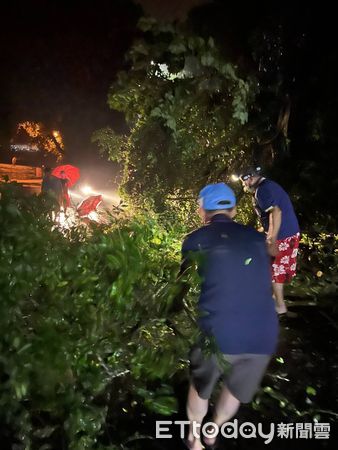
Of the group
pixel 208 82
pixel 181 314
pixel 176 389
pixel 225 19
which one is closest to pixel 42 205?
pixel 181 314

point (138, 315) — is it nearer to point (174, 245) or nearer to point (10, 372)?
point (10, 372)

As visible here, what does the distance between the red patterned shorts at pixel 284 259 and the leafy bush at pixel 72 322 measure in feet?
8.34

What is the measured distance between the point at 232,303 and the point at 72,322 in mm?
901

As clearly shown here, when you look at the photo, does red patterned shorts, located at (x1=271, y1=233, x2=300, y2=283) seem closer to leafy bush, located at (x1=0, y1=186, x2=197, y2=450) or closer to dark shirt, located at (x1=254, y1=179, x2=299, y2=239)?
dark shirt, located at (x1=254, y1=179, x2=299, y2=239)

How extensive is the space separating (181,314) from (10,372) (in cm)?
→ 121

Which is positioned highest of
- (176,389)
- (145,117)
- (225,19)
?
(225,19)

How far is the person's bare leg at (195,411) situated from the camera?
293 cm

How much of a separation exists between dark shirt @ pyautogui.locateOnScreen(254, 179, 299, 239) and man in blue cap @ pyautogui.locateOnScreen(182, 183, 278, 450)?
2.56 m

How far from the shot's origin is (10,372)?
2.41m

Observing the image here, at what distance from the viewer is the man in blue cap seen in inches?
103

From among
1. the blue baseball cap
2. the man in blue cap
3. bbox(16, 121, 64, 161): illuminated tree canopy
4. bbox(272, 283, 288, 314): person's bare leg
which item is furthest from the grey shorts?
bbox(16, 121, 64, 161): illuminated tree canopy

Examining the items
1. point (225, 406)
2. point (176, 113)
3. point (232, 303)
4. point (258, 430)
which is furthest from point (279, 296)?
point (232, 303)

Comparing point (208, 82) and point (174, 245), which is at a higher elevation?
point (208, 82)

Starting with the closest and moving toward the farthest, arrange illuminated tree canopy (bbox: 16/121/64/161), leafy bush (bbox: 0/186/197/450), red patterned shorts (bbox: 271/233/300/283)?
leafy bush (bbox: 0/186/197/450) → red patterned shorts (bbox: 271/233/300/283) → illuminated tree canopy (bbox: 16/121/64/161)
